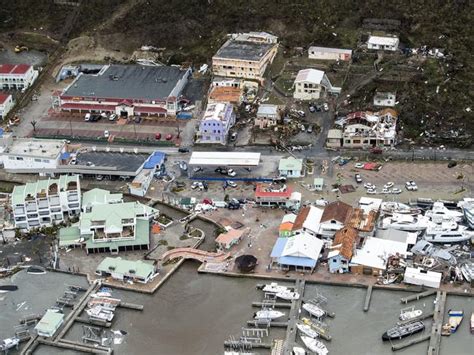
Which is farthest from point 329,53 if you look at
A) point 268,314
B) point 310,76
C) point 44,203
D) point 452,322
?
point 452,322

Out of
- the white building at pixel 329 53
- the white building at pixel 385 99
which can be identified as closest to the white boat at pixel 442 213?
the white building at pixel 385 99

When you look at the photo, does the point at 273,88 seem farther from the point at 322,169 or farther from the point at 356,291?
the point at 356,291

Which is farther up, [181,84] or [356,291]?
[181,84]

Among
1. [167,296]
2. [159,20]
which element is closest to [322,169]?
[167,296]

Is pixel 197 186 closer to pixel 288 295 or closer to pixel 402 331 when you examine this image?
pixel 288 295

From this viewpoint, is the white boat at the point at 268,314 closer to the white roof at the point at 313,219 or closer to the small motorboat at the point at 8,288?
the white roof at the point at 313,219

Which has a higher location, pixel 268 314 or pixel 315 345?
pixel 268 314
